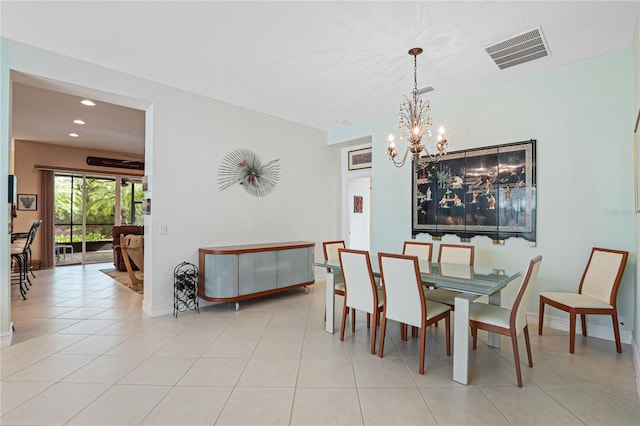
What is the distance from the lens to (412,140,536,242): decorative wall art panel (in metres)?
3.56

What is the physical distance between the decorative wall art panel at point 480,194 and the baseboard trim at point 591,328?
888 millimetres

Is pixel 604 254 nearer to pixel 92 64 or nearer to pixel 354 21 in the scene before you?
pixel 354 21

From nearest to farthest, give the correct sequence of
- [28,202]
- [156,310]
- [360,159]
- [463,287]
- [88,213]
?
[463,287]
[156,310]
[360,159]
[28,202]
[88,213]

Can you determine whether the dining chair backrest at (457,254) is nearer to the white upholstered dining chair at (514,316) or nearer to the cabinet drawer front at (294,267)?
the white upholstered dining chair at (514,316)

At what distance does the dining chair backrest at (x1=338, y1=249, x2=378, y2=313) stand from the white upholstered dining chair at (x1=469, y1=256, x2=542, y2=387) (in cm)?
85

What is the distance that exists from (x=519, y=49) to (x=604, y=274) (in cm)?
232

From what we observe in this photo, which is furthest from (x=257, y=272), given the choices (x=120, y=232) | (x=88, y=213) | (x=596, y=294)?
(x=88, y=213)

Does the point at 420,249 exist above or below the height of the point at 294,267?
above

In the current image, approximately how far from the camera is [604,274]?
2.93 meters

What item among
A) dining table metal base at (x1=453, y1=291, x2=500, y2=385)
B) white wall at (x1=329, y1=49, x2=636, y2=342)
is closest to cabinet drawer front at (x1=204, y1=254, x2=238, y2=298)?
dining table metal base at (x1=453, y1=291, x2=500, y2=385)

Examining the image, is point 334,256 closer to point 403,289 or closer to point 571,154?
point 403,289

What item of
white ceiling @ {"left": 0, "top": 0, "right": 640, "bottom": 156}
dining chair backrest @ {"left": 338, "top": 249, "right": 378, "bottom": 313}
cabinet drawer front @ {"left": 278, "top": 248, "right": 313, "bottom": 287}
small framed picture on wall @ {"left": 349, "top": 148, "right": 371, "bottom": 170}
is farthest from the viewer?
small framed picture on wall @ {"left": 349, "top": 148, "right": 371, "bottom": 170}

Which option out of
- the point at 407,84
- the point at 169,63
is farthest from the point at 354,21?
the point at 169,63

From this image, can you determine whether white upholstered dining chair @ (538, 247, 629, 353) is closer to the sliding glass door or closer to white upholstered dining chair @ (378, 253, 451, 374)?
white upholstered dining chair @ (378, 253, 451, 374)
